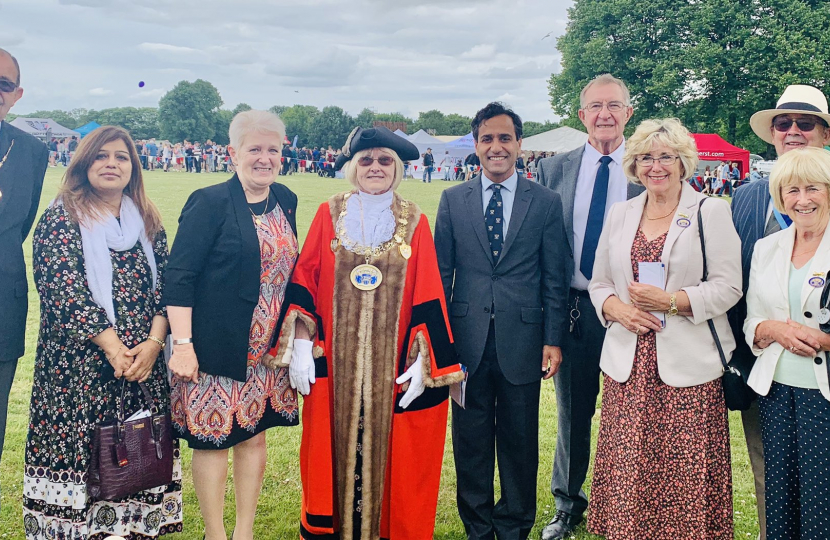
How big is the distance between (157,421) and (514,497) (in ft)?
6.24

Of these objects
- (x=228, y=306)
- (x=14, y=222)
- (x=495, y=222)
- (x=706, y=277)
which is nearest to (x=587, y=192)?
(x=495, y=222)

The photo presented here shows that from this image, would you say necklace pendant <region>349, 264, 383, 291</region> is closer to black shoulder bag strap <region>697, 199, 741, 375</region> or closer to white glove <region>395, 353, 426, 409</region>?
white glove <region>395, 353, 426, 409</region>

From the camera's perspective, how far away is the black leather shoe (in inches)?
153

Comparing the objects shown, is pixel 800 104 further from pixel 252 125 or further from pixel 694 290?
pixel 252 125

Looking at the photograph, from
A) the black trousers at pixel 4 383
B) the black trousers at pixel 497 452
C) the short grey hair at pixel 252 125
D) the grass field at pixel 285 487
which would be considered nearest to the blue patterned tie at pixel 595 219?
the black trousers at pixel 497 452

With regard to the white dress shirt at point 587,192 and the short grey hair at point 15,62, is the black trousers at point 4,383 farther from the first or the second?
the white dress shirt at point 587,192

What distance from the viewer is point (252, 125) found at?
330cm

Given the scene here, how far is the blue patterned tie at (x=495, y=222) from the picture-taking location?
3.51 metres

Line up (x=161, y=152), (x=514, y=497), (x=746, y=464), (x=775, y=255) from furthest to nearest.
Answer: (x=161, y=152), (x=746, y=464), (x=514, y=497), (x=775, y=255)

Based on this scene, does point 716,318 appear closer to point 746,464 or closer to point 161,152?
point 746,464

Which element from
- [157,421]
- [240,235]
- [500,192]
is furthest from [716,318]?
[157,421]

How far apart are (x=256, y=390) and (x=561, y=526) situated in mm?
2011

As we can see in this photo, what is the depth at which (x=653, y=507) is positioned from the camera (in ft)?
10.4

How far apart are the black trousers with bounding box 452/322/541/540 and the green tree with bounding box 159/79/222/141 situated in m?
50.3
